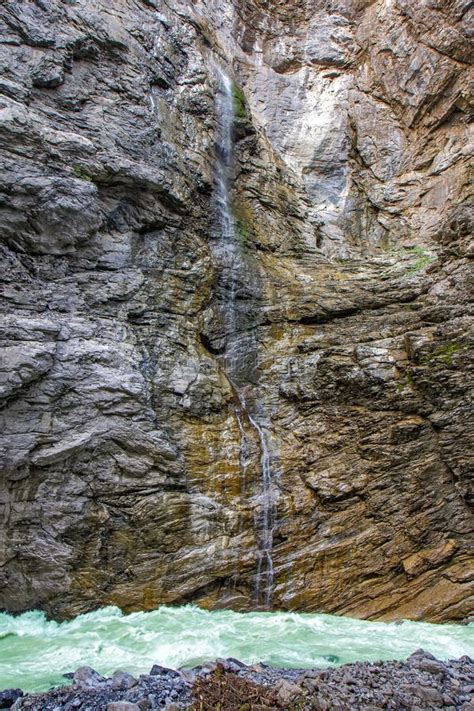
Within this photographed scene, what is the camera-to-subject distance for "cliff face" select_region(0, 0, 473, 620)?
11180 mm

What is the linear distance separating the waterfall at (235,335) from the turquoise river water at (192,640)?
1.48 metres

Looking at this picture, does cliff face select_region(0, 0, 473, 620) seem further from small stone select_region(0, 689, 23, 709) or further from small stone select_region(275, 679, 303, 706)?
small stone select_region(275, 679, 303, 706)

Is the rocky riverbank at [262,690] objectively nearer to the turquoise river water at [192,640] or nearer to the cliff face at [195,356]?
the turquoise river water at [192,640]

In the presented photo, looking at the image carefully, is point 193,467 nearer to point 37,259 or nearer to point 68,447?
point 68,447

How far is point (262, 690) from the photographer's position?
646 cm

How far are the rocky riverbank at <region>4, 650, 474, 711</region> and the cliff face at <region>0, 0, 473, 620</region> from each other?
143 inches

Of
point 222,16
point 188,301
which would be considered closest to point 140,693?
point 188,301

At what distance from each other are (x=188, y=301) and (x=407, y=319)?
6714 millimetres

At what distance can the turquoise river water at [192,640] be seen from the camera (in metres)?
8.23

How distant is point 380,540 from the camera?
1204cm

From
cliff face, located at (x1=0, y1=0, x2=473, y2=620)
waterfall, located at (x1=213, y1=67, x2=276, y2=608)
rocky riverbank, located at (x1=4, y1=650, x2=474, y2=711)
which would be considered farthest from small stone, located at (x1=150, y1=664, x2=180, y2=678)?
waterfall, located at (x1=213, y1=67, x2=276, y2=608)

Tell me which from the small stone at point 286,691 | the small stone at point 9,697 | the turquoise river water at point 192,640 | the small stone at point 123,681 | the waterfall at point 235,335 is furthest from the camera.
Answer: the waterfall at point 235,335

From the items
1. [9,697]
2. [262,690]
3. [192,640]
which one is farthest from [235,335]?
[9,697]

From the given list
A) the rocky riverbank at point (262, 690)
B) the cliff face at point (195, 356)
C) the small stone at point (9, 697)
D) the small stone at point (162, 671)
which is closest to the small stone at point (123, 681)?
the rocky riverbank at point (262, 690)
